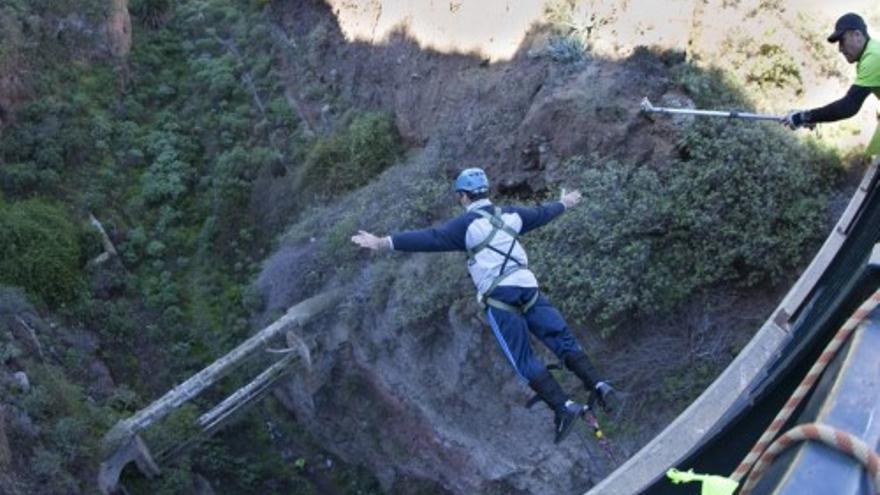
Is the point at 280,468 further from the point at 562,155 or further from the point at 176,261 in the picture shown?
the point at 562,155

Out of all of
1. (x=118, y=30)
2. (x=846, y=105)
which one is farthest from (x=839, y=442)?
(x=118, y=30)

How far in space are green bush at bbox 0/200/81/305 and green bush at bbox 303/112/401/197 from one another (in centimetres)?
432

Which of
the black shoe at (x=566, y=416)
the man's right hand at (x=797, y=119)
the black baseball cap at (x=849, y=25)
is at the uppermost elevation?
Result: the black baseball cap at (x=849, y=25)

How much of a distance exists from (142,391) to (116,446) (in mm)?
2460

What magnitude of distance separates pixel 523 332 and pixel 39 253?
37.2 ft

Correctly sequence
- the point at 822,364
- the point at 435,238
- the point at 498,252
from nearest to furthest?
1. the point at 822,364
2. the point at 435,238
3. the point at 498,252

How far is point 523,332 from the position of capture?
8.15 metres

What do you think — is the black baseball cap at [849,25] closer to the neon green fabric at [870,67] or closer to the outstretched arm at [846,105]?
the neon green fabric at [870,67]

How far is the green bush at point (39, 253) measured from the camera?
1650 cm

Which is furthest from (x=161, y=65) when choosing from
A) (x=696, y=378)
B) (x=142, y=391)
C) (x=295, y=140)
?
(x=696, y=378)

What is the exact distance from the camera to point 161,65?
70.2 feet

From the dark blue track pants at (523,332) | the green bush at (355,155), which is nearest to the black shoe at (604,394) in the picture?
the dark blue track pants at (523,332)

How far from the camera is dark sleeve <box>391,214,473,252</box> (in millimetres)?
7641

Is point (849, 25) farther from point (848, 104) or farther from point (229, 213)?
point (229, 213)
